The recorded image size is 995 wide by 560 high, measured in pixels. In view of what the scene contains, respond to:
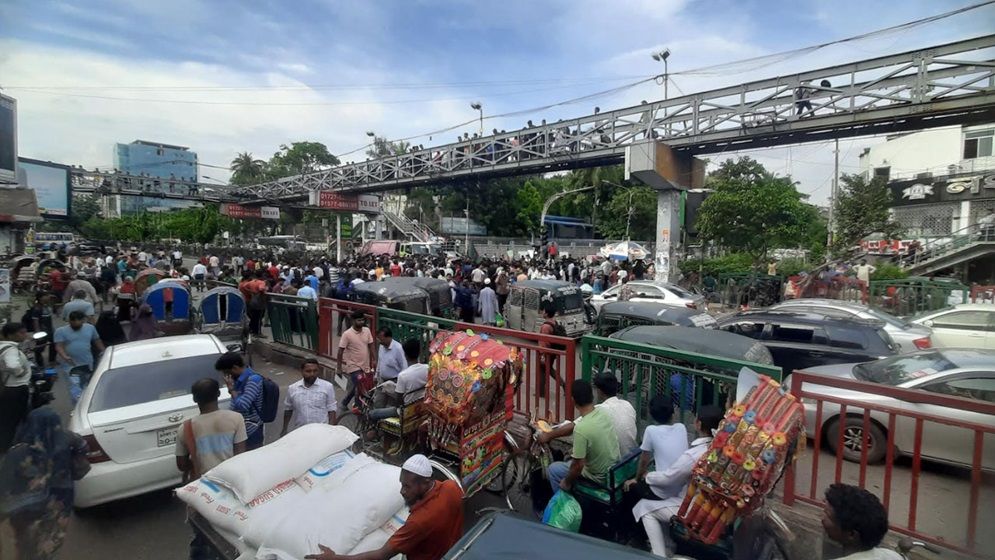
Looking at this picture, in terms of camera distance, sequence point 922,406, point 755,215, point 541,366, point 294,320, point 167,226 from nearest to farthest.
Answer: point 922,406, point 541,366, point 294,320, point 755,215, point 167,226

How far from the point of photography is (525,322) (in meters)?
11.9

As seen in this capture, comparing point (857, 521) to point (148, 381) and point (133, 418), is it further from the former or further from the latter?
point (148, 381)

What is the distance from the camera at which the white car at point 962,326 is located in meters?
9.85

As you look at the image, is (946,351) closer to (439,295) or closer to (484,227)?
(439,295)

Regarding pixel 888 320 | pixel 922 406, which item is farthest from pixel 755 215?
pixel 922 406

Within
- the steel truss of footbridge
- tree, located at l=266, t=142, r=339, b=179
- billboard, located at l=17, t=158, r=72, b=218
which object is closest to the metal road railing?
the steel truss of footbridge

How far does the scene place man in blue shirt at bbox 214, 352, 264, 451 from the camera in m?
4.59

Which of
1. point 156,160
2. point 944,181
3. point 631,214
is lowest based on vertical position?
point 631,214

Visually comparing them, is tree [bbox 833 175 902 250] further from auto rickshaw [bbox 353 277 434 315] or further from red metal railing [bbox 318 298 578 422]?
red metal railing [bbox 318 298 578 422]

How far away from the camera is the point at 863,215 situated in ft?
76.2

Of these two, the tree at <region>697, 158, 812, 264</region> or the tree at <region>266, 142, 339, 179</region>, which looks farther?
the tree at <region>266, 142, 339, 179</region>

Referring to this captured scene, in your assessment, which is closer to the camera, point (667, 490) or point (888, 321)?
point (667, 490)

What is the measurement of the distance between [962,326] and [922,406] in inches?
309

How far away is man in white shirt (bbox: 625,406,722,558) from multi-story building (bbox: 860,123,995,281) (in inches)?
1080
